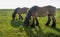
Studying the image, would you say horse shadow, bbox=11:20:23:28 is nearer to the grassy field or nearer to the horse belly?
the grassy field

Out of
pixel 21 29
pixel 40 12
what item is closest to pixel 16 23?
pixel 21 29

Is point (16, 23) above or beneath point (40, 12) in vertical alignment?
beneath

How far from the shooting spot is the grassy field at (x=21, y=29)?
1556mm

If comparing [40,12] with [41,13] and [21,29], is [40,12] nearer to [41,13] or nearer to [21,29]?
[41,13]

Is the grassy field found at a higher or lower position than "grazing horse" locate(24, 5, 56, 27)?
lower

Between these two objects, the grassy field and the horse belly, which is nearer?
the grassy field

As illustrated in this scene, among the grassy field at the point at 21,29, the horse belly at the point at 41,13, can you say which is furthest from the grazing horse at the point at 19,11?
the horse belly at the point at 41,13

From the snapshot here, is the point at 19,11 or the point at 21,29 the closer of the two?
the point at 21,29

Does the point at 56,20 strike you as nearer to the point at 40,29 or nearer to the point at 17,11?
the point at 40,29

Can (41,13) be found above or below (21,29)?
above

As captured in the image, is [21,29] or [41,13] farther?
[41,13]

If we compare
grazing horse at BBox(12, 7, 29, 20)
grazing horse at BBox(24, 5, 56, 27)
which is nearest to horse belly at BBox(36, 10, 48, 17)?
grazing horse at BBox(24, 5, 56, 27)

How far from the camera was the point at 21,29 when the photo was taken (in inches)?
62.3

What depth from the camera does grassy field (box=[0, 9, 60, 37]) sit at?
1.56 meters
